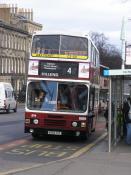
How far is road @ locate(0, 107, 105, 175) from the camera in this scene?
48.2 feet

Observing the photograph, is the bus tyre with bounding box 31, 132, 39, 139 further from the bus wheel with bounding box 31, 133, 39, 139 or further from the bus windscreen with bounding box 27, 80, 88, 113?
the bus windscreen with bounding box 27, 80, 88, 113

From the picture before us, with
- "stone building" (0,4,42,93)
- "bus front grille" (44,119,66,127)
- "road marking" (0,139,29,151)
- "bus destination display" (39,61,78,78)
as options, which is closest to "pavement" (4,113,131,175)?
"road marking" (0,139,29,151)

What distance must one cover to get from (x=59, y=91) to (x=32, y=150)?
3444 millimetres

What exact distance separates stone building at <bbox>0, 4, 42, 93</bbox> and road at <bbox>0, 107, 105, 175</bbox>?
69.1 metres

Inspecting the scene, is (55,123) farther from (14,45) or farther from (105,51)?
(105,51)

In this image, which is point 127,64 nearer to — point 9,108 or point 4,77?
point 9,108

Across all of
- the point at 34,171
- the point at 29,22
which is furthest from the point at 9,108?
the point at 29,22

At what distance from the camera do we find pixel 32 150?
1844cm

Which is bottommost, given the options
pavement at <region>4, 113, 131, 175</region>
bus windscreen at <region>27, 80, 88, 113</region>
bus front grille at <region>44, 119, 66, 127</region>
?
pavement at <region>4, 113, 131, 175</region>

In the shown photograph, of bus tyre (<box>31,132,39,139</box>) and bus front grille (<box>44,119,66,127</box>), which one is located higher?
bus front grille (<box>44,119,66,127</box>)

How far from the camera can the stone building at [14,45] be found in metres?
95.8

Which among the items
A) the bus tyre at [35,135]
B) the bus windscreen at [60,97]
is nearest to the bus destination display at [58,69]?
the bus windscreen at [60,97]

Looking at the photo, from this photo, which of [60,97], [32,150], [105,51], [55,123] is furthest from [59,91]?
[105,51]

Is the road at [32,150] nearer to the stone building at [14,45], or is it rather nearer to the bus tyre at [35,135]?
the bus tyre at [35,135]
